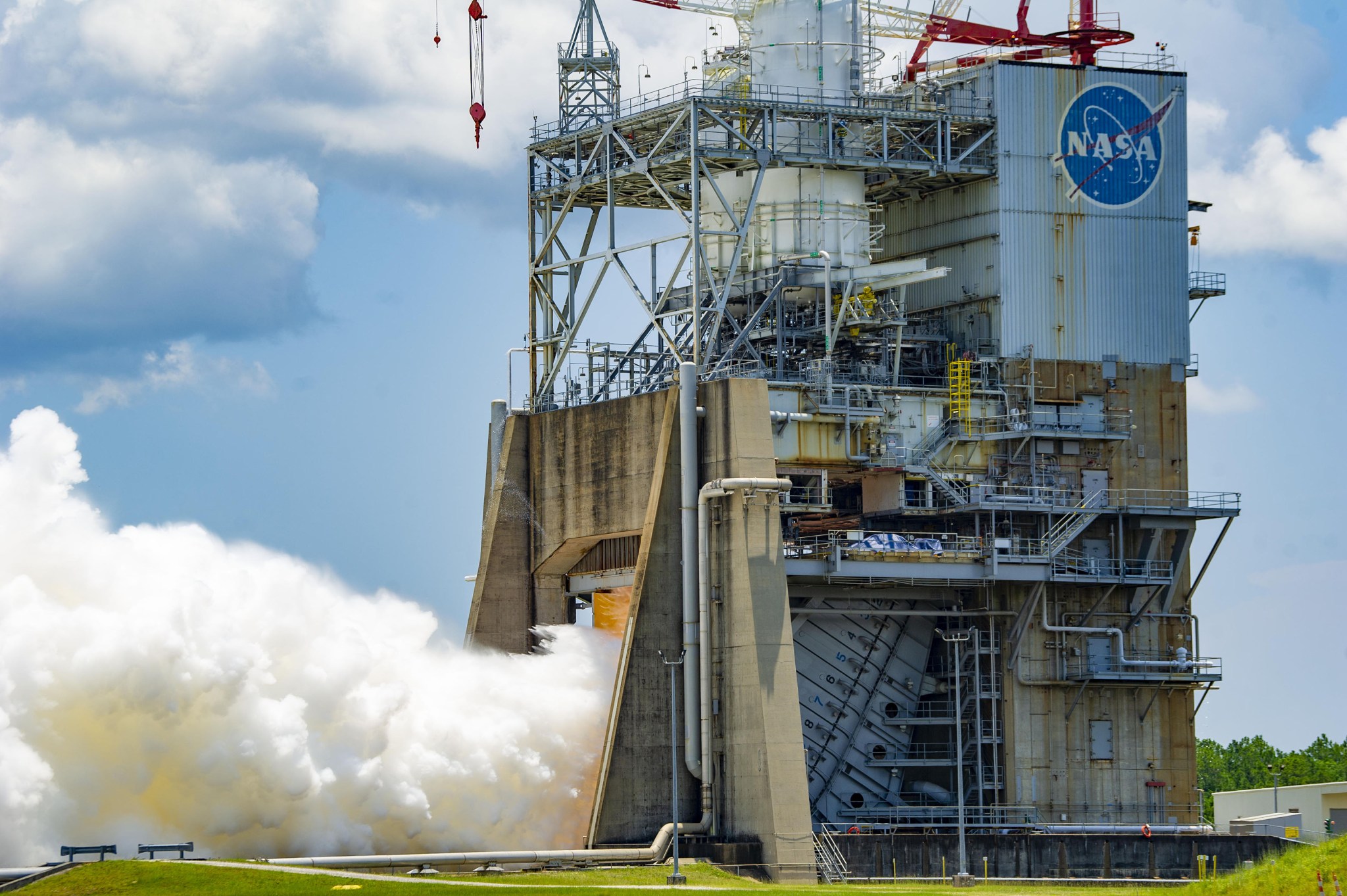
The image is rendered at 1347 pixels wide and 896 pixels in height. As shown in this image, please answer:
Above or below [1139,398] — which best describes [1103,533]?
below

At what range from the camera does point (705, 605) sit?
73.4 metres

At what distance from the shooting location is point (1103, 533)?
8394 centimetres

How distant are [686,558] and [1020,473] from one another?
15241mm

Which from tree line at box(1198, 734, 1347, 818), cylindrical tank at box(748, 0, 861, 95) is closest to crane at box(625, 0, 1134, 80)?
cylindrical tank at box(748, 0, 861, 95)

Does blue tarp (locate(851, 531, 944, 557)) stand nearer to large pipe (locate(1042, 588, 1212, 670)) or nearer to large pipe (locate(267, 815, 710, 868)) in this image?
large pipe (locate(1042, 588, 1212, 670))

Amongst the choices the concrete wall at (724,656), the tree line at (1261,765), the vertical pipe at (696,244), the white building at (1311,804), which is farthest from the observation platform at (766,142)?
the tree line at (1261,765)

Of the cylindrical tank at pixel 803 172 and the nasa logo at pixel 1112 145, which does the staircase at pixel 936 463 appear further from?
the nasa logo at pixel 1112 145

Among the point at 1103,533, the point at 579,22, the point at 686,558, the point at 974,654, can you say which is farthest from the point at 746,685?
the point at 579,22

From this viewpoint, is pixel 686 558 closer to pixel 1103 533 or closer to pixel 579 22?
pixel 1103 533

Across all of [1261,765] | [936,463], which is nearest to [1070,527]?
[936,463]

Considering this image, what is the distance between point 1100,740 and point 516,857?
2539 centimetres

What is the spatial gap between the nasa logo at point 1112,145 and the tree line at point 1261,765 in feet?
296

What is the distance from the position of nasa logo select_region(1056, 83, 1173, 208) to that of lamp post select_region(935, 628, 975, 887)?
1779 cm

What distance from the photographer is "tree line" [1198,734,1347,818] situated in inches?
6786
